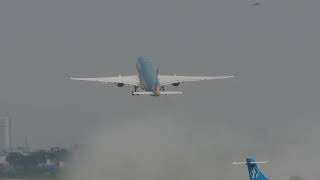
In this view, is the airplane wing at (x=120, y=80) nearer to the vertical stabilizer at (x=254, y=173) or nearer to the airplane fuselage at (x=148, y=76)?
the airplane fuselage at (x=148, y=76)

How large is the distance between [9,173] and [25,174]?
79.0 inches

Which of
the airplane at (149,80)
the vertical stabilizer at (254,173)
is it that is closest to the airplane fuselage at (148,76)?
the airplane at (149,80)

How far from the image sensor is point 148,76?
139375 millimetres

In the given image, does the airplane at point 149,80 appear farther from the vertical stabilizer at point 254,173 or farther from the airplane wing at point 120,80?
the vertical stabilizer at point 254,173

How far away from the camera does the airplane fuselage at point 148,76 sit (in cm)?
13477

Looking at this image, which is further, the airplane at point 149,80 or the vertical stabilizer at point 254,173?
the airplane at point 149,80

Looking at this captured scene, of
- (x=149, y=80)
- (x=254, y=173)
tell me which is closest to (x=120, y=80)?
(x=149, y=80)

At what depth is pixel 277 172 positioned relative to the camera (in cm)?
12950

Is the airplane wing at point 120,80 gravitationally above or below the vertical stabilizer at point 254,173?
above

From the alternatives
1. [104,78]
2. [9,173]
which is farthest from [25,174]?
[104,78]

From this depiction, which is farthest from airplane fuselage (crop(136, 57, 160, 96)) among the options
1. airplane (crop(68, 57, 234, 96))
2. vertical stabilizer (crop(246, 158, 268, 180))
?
vertical stabilizer (crop(246, 158, 268, 180))

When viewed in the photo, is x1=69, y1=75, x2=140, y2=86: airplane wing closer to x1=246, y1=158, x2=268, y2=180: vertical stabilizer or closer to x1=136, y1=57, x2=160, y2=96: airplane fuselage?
x1=136, y1=57, x2=160, y2=96: airplane fuselage

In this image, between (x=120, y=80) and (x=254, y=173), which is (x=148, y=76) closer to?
(x=120, y=80)

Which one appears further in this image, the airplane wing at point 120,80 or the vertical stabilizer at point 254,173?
the airplane wing at point 120,80
